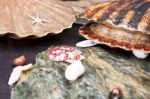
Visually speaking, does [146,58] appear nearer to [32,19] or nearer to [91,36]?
[91,36]

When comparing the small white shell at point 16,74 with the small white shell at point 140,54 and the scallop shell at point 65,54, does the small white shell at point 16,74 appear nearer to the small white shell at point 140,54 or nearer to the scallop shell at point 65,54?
the scallop shell at point 65,54

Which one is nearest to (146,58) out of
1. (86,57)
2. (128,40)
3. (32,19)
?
(128,40)

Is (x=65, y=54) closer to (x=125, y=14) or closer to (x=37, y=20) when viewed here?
(x=125, y=14)

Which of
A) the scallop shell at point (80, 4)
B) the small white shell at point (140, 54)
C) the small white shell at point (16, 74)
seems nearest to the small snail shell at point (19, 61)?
the small white shell at point (16, 74)

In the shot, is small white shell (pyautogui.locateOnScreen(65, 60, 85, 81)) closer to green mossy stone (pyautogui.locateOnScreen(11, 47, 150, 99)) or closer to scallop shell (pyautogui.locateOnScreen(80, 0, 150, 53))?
green mossy stone (pyautogui.locateOnScreen(11, 47, 150, 99))

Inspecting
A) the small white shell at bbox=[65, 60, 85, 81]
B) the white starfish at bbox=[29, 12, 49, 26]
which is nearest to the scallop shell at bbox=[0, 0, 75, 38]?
the white starfish at bbox=[29, 12, 49, 26]

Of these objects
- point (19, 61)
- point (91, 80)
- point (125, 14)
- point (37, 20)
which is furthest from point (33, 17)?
Result: point (91, 80)
